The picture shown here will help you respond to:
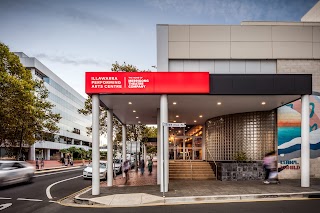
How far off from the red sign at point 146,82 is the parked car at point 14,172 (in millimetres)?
7459

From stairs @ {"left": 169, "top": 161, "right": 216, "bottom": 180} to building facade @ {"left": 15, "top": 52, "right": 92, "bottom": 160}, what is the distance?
40.1m

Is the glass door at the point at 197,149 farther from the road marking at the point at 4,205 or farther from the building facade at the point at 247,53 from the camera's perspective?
the road marking at the point at 4,205

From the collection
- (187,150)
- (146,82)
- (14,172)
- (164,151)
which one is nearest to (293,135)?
(164,151)

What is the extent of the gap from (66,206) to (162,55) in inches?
465

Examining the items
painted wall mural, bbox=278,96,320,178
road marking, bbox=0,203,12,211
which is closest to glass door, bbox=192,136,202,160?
painted wall mural, bbox=278,96,320,178

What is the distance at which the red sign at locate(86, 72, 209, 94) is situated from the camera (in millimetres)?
12609

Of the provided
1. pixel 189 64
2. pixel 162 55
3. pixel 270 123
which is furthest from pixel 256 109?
pixel 162 55

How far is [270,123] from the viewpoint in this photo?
18.3 meters

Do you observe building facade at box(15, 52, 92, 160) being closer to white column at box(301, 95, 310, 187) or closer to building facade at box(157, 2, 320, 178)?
building facade at box(157, 2, 320, 178)

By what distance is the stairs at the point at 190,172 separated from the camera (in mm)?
18938

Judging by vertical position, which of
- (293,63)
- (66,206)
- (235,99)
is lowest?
(66,206)

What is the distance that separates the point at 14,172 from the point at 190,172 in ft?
36.9

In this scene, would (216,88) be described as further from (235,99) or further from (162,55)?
(162,55)

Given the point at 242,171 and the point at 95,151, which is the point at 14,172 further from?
the point at 242,171
